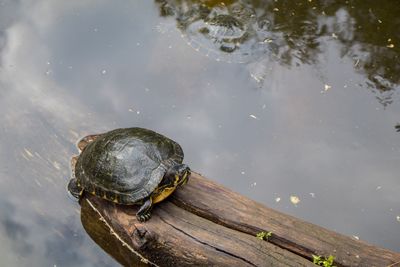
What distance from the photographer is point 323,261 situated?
11.2 ft

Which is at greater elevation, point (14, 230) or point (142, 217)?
point (142, 217)

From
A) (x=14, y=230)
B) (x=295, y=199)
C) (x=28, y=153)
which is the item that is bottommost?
(x=295, y=199)

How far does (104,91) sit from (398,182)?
9.59ft

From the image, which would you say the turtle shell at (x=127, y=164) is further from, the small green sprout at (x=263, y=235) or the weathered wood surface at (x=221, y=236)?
the small green sprout at (x=263, y=235)

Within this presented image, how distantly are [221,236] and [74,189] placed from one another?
1.41m

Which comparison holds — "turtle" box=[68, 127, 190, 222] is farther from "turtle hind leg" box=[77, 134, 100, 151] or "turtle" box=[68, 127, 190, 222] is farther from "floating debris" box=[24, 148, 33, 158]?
"floating debris" box=[24, 148, 33, 158]

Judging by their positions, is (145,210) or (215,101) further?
(215,101)

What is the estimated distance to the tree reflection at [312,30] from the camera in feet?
17.9

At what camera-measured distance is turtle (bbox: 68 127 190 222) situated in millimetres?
3621

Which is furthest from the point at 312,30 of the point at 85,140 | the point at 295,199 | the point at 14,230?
the point at 14,230

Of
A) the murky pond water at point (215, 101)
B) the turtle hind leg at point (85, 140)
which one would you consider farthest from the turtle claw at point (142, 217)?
the turtle hind leg at point (85, 140)

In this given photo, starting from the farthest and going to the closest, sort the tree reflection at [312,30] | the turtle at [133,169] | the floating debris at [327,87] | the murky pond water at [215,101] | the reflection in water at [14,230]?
the tree reflection at [312,30] < the floating debris at [327,87] < the murky pond water at [215,101] < the reflection in water at [14,230] < the turtle at [133,169]

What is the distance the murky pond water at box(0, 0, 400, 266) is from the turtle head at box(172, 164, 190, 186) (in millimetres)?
826

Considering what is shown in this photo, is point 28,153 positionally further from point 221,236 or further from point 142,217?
point 221,236
